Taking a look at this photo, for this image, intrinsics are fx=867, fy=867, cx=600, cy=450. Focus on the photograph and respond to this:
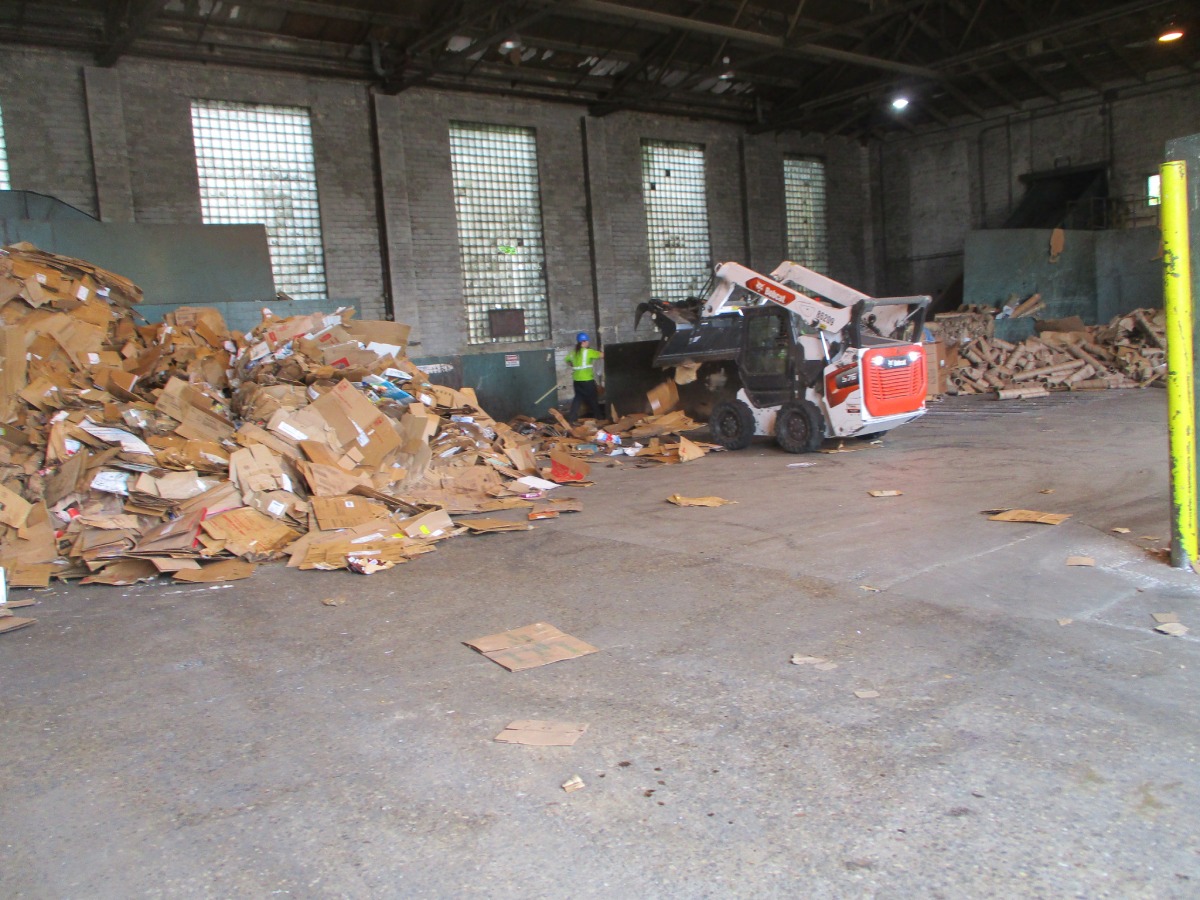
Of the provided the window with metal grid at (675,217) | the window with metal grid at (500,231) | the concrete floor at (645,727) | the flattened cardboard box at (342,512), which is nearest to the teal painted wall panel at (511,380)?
the window with metal grid at (500,231)

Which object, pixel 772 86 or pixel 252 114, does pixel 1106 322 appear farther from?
pixel 252 114

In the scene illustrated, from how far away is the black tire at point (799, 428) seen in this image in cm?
1055

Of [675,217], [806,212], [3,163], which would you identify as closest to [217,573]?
[3,163]

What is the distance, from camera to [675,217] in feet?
70.9

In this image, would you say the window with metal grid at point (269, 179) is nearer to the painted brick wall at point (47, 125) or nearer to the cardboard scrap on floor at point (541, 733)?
the painted brick wall at point (47, 125)

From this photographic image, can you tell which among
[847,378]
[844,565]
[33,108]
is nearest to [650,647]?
[844,565]

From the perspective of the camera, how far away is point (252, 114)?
1599 centimetres

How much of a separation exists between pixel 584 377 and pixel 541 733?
11.8m

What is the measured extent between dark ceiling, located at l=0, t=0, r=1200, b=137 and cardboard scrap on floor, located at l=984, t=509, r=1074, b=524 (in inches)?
437

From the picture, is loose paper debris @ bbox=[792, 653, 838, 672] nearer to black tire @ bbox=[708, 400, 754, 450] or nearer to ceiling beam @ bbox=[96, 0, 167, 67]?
black tire @ bbox=[708, 400, 754, 450]

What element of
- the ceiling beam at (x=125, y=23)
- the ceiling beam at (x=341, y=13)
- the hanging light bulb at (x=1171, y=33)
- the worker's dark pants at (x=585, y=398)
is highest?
the ceiling beam at (x=341, y=13)

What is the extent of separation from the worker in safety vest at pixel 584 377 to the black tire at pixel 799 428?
4771 millimetres

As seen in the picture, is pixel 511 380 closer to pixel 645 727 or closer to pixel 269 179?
pixel 269 179

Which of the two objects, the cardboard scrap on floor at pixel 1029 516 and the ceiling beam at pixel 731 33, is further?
the ceiling beam at pixel 731 33
